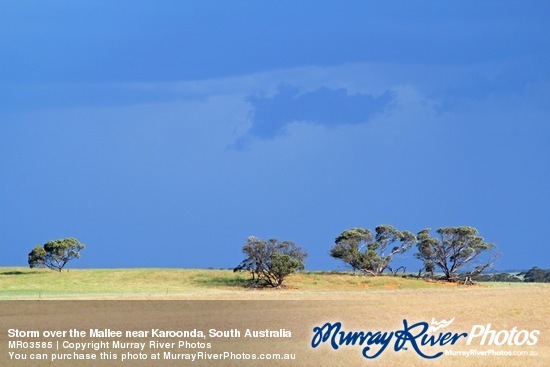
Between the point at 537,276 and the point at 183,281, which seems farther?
the point at 537,276

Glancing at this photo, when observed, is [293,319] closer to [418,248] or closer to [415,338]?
[415,338]

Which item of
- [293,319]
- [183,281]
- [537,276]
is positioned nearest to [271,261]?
[183,281]

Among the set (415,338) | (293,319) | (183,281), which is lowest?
(415,338)

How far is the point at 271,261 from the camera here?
76.2m

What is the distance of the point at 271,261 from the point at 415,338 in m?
48.1

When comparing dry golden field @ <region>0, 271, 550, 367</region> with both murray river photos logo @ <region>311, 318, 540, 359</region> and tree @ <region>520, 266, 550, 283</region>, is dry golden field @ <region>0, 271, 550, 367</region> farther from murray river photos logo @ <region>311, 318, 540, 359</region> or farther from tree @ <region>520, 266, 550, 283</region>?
tree @ <region>520, 266, 550, 283</region>

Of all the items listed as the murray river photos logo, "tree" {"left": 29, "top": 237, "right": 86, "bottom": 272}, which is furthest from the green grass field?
the murray river photos logo

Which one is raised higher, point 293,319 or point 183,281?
point 183,281

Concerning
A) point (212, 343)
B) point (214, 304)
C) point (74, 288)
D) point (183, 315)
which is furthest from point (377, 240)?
point (212, 343)

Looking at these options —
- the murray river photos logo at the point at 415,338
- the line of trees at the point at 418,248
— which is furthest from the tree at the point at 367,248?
the murray river photos logo at the point at 415,338

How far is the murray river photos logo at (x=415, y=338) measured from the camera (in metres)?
26.8

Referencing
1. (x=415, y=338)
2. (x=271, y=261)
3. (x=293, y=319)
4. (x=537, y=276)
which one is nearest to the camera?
(x=415, y=338)

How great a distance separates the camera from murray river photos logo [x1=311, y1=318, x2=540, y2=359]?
87.9 ft

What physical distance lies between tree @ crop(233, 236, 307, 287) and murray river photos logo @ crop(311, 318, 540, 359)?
44.1m
